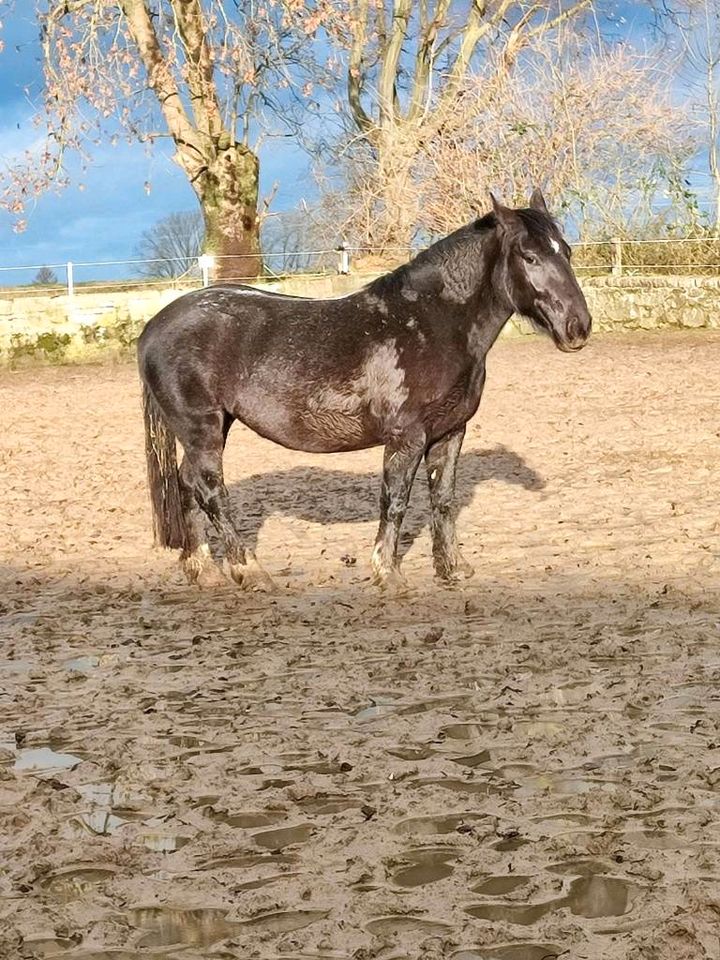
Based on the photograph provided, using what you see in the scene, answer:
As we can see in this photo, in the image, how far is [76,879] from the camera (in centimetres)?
345

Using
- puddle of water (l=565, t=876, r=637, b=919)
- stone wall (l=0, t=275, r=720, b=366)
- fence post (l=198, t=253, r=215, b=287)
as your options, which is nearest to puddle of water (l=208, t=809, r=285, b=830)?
puddle of water (l=565, t=876, r=637, b=919)

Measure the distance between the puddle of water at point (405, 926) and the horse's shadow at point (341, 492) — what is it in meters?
5.24

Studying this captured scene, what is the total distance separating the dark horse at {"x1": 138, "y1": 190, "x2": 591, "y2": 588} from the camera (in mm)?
6988

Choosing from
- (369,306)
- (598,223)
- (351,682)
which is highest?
(598,223)

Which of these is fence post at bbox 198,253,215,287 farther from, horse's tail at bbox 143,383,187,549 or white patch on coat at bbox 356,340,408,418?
A: white patch on coat at bbox 356,340,408,418

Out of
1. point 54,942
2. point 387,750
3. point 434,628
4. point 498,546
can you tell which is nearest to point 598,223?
point 498,546

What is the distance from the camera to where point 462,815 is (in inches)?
150

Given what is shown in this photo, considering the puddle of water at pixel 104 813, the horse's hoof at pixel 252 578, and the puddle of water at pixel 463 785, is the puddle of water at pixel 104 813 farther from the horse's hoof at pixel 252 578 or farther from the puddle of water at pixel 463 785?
the horse's hoof at pixel 252 578

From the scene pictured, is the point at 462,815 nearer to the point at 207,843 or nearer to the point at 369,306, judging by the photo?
the point at 207,843

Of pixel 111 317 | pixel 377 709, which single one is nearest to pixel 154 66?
pixel 111 317

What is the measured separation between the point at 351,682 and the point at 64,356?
15886 mm

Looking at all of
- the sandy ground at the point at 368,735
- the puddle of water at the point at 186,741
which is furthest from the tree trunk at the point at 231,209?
the puddle of water at the point at 186,741

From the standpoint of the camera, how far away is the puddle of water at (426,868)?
3.34m

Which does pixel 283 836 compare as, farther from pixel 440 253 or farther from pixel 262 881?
pixel 440 253
